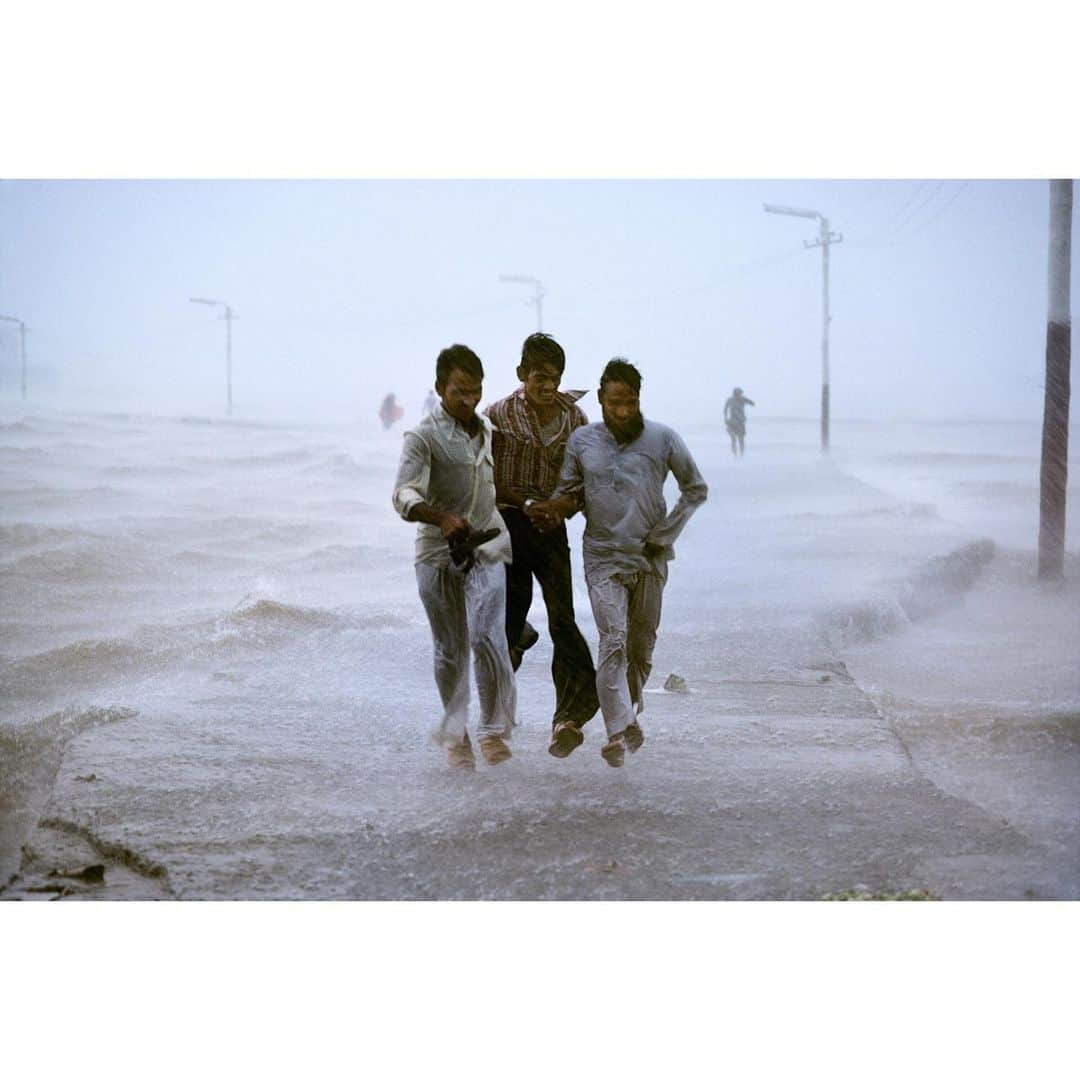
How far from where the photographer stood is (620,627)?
4.80 m

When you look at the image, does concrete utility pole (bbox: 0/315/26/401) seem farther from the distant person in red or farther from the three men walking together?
the three men walking together

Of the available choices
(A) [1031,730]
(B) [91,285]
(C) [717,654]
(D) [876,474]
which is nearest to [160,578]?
(B) [91,285]

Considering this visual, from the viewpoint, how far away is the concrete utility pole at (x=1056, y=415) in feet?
18.1

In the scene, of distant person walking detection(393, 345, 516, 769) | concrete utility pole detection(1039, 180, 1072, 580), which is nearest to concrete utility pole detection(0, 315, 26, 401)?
distant person walking detection(393, 345, 516, 769)

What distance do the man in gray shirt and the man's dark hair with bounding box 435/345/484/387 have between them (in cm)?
39

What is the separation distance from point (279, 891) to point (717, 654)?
75.8 inches

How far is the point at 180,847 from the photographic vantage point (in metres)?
4.59

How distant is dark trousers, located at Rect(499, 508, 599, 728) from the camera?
15.8 feet

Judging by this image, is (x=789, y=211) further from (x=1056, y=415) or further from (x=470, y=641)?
(x=470, y=641)

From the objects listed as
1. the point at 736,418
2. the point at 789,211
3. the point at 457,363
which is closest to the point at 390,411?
the point at 457,363

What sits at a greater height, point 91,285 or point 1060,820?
point 91,285

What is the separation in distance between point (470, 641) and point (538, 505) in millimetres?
506

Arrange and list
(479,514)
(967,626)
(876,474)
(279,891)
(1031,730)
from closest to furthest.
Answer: (279,891) < (479,514) < (1031,730) < (967,626) < (876,474)

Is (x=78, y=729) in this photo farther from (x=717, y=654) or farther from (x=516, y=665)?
(x=717, y=654)
